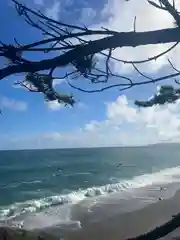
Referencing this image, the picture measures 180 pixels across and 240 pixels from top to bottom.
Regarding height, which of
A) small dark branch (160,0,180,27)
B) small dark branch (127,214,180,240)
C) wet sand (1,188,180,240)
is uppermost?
small dark branch (160,0,180,27)

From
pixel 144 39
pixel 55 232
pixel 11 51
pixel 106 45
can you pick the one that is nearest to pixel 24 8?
pixel 11 51

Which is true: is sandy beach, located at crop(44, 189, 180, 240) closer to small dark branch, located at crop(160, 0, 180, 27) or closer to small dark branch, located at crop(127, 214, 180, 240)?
small dark branch, located at crop(127, 214, 180, 240)

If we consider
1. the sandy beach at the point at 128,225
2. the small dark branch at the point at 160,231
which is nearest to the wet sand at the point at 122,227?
the sandy beach at the point at 128,225

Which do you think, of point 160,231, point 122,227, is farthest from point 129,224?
point 160,231

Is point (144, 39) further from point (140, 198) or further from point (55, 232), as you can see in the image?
point (140, 198)

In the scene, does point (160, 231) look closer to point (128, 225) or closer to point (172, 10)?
point (172, 10)

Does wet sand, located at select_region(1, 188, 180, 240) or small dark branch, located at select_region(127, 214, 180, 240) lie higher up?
small dark branch, located at select_region(127, 214, 180, 240)

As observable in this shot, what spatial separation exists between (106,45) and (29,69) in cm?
31

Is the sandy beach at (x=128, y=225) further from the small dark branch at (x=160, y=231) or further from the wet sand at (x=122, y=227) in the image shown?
the small dark branch at (x=160, y=231)

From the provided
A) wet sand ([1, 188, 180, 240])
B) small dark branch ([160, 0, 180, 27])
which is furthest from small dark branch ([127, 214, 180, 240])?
wet sand ([1, 188, 180, 240])

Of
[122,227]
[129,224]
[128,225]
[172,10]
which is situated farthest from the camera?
[129,224]

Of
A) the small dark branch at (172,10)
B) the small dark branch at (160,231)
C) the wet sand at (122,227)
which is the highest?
the small dark branch at (172,10)

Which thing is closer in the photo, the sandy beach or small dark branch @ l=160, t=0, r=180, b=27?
small dark branch @ l=160, t=0, r=180, b=27

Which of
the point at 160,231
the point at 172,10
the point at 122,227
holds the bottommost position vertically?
the point at 122,227
